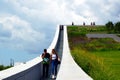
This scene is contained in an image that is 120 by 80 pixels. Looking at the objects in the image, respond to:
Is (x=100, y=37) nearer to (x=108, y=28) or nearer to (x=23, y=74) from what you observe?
(x=108, y=28)

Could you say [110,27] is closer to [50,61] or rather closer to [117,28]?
[117,28]

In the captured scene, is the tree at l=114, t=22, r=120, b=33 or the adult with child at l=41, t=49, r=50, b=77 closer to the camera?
the adult with child at l=41, t=49, r=50, b=77

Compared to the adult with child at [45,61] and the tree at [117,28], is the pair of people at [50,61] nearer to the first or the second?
the adult with child at [45,61]

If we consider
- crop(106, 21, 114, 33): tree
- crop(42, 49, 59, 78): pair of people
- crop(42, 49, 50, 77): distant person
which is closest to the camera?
crop(42, 49, 59, 78): pair of people

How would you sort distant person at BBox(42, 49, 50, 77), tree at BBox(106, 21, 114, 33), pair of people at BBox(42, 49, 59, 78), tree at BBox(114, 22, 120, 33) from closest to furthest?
1. pair of people at BBox(42, 49, 59, 78)
2. distant person at BBox(42, 49, 50, 77)
3. tree at BBox(114, 22, 120, 33)
4. tree at BBox(106, 21, 114, 33)

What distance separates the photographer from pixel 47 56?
21.8 m

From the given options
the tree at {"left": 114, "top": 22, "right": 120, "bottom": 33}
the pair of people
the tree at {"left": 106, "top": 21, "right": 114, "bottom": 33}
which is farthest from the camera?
the tree at {"left": 106, "top": 21, "right": 114, "bottom": 33}

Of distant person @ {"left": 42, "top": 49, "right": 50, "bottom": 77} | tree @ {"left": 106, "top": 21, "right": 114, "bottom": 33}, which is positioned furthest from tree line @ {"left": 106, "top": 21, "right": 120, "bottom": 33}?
distant person @ {"left": 42, "top": 49, "right": 50, "bottom": 77}

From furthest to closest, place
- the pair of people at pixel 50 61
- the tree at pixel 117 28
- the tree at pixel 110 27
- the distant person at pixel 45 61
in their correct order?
1. the tree at pixel 110 27
2. the tree at pixel 117 28
3. the distant person at pixel 45 61
4. the pair of people at pixel 50 61

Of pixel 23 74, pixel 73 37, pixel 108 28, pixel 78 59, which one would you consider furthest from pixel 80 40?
pixel 23 74

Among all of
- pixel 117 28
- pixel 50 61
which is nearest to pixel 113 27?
pixel 117 28

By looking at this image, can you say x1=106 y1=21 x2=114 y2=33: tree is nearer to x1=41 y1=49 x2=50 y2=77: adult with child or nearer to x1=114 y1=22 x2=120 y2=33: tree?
x1=114 y1=22 x2=120 y2=33: tree

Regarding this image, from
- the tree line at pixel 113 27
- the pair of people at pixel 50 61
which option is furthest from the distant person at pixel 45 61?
the tree line at pixel 113 27

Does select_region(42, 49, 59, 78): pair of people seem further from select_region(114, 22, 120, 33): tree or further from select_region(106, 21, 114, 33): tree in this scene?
select_region(106, 21, 114, 33): tree
